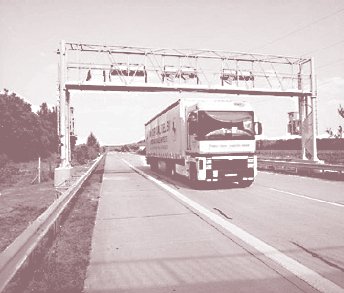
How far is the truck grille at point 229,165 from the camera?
47.1ft

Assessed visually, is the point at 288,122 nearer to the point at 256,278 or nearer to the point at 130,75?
the point at 130,75

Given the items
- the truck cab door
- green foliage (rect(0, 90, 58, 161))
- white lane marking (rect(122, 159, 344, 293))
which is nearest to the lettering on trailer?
the truck cab door

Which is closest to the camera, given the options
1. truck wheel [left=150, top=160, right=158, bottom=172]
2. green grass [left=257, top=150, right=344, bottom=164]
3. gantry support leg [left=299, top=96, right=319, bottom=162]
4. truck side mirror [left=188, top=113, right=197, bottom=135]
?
truck side mirror [left=188, top=113, right=197, bottom=135]

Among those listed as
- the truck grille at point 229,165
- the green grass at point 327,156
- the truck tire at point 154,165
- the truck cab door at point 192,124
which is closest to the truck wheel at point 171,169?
the truck cab door at point 192,124

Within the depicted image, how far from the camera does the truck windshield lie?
46.7 ft

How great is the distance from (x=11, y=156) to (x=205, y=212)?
55.3 meters

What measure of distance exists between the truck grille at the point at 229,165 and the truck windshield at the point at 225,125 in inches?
35.1

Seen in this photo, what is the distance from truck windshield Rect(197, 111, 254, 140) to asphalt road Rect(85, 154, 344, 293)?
3.40m

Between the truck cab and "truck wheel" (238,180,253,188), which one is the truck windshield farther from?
"truck wheel" (238,180,253,188)

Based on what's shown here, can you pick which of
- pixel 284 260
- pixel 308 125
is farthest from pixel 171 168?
pixel 284 260

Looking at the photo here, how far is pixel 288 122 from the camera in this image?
2559 centimetres

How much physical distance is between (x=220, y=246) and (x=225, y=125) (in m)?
→ 8.66

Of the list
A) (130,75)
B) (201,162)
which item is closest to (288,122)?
(130,75)

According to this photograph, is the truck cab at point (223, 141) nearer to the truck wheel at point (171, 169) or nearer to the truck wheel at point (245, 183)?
the truck wheel at point (245, 183)
